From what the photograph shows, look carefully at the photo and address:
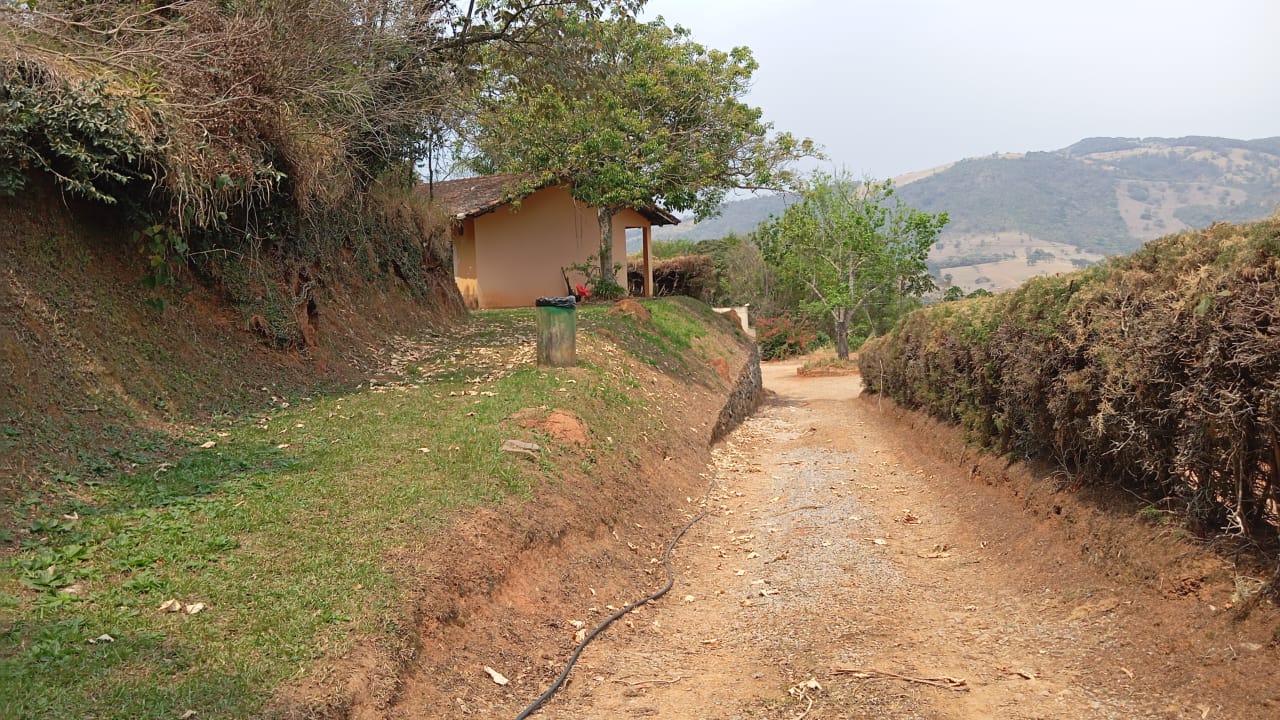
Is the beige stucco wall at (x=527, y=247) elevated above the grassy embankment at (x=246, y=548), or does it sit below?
above

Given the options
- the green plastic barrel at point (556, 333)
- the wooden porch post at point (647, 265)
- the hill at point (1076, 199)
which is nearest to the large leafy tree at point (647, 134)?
the wooden porch post at point (647, 265)

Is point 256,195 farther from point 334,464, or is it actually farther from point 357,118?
point 334,464

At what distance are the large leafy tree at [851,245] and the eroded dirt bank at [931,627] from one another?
2515 cm

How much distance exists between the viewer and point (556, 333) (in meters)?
12.7

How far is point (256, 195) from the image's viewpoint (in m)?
10.7

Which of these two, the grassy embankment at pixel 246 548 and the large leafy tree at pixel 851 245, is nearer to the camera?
the grassy embankment at pixel 246 548

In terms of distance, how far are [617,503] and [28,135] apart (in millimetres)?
6081

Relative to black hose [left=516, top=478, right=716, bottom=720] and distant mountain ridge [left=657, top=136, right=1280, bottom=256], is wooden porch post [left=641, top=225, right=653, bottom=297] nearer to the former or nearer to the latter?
black hose [left=516, top=478, right=716, bottom=720]

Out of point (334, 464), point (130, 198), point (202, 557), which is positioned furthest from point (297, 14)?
point (202, 557)

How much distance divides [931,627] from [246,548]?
4.48 metres

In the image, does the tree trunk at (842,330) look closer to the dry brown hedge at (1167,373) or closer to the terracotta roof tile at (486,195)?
the terracotta roof tile at (486,195)

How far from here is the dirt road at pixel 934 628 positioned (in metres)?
4.89

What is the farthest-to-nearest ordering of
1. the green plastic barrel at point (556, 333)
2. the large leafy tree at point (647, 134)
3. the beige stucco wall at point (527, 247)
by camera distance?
the beige stucco wall at point (527, 247) → the large leafy tree at point (647, 134) → the green plastic barrel at point (556, 333)

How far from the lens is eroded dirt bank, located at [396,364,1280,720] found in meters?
4.90
